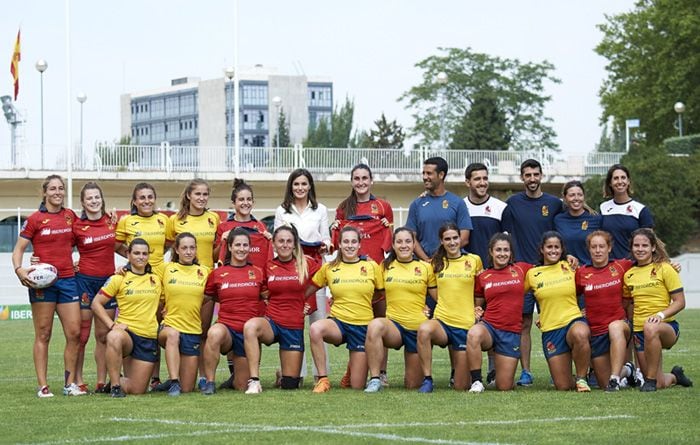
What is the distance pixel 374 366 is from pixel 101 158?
31149 millimetres

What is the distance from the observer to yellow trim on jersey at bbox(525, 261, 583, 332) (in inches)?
426

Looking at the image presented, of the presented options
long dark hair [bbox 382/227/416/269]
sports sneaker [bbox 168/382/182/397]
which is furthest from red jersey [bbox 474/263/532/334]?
sports sneaker [bbox 168/382/182/397]

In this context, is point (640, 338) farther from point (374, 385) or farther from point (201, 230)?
point (201, 230)

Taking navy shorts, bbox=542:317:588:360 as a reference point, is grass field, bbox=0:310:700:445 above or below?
below

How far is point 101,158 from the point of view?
40719mm

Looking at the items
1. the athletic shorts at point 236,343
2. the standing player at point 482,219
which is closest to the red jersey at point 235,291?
the athletic shorts at point 236,343

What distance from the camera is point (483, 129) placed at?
2643 inches

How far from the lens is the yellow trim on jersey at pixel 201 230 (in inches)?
444

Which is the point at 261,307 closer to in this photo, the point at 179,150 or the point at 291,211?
the point at 291,211

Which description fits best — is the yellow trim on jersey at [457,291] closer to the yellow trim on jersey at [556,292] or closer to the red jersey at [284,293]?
the yellow trim on jersey at [556,292]

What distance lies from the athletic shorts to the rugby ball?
151 cm

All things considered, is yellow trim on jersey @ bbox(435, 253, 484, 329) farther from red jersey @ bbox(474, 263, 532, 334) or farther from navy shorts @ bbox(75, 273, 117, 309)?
navy shorts @ bbox(75, 273, 117, 309)

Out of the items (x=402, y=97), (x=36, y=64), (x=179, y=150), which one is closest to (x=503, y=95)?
(x=402, y=97)

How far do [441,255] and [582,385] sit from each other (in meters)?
1.61
